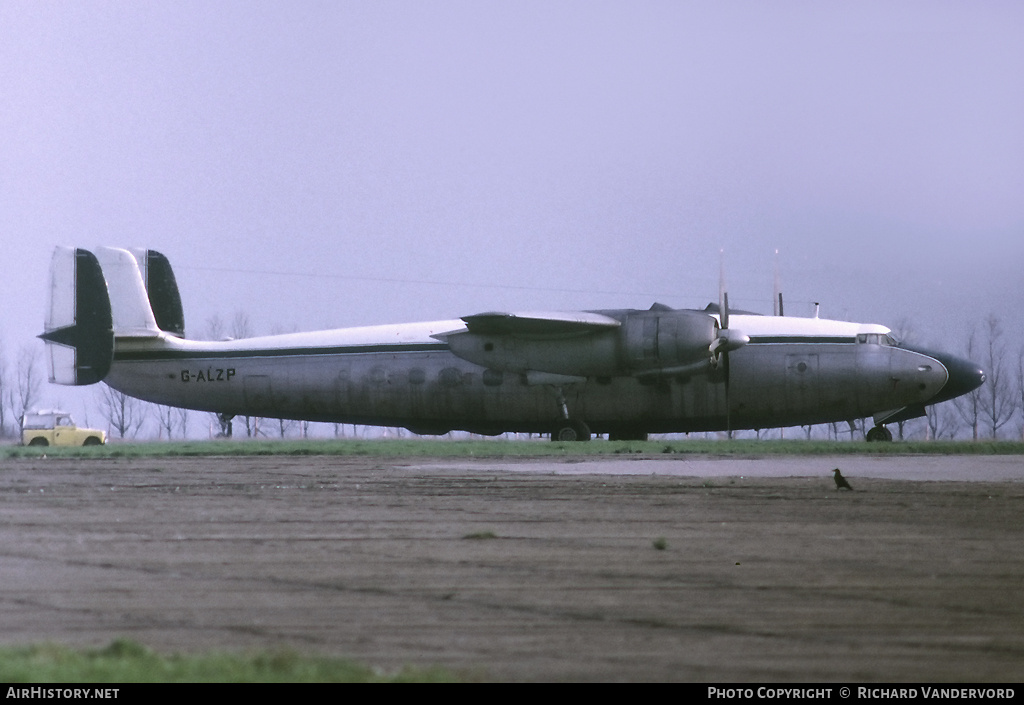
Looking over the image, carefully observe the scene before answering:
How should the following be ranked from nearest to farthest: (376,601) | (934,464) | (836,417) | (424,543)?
(376,601), (424,543), (934,464), (836,417)

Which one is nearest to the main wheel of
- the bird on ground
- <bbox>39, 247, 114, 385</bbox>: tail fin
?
<bbox>39, 247, 114, 385</bbox>: tail fin

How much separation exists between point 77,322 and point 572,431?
1689 cm

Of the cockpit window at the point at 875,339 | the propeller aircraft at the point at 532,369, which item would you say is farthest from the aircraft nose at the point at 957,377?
the cockpit window at the point at 875,339

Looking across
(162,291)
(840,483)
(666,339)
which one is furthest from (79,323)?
(840,483)

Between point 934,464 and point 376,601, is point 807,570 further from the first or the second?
point 934,464

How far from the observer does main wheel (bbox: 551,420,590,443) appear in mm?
38531

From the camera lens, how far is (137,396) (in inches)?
1700

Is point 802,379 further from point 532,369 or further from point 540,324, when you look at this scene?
point 532,369

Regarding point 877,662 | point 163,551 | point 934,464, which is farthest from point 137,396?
point 877,662

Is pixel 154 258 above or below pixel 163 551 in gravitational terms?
above

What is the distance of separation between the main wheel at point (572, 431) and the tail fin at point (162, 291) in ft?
52.9

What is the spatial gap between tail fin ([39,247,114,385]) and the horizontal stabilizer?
1295 cm
